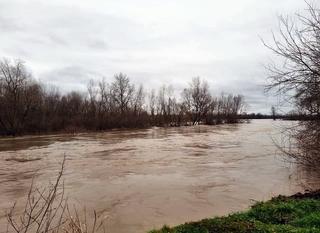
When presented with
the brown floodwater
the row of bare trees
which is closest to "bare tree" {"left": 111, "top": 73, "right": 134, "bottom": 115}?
the row of bare trees

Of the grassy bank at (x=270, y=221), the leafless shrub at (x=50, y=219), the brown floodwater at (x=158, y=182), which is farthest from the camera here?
the brown floodwater at (x=158, y=182)

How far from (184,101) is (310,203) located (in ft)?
262

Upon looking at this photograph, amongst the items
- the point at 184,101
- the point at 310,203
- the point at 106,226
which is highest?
the point at 184,101

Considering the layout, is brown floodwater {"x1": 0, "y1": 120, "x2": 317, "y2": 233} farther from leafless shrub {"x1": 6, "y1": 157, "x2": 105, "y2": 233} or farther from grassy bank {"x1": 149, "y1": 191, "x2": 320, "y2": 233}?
grassy bank {"x1": 149, "y1": 191, "x2": 320, "y2": 233}

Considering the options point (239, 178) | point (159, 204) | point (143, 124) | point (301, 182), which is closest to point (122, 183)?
point (159, 204)

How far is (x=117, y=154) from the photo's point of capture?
23500 mm

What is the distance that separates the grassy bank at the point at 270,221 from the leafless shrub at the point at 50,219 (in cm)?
200

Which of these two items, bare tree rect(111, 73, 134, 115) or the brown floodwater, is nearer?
the brown floodwater

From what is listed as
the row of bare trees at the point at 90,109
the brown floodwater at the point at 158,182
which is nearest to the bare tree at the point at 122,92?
the row of bare trees at the point at 90,109

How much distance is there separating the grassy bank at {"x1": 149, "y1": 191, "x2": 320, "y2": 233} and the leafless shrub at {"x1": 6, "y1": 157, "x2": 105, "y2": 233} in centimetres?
200

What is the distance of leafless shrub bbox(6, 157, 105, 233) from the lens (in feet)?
11.4

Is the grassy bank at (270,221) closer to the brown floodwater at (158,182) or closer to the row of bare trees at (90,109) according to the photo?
the brown floodwater at (158,182)

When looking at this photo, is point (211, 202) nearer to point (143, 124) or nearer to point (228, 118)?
point (143, 124)

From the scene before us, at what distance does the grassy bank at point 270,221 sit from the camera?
6773 mm
